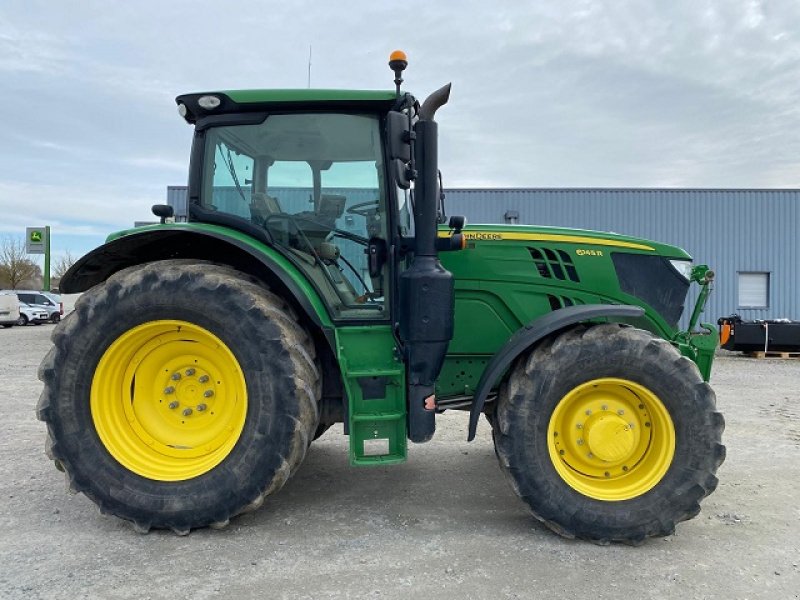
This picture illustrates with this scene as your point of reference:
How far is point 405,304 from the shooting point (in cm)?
313

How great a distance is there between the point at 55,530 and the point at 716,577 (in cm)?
338

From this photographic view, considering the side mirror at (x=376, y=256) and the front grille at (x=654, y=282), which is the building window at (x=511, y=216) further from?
the side mirror at (x=376, y=256)

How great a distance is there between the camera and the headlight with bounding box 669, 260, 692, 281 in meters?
3.88

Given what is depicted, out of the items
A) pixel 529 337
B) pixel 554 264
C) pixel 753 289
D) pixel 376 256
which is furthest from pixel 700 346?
pixel 753 289

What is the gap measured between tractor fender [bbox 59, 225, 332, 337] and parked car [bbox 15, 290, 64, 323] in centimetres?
2458

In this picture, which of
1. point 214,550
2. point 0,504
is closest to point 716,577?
point 214,550

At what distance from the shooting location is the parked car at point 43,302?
2445 centimetres

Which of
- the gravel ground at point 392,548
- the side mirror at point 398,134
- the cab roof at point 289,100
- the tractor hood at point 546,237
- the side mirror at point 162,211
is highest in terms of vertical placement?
the cab roof at point 289,100

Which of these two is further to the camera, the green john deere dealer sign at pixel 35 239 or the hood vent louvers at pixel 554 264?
the green john deere dealer sign at pixel 35 239

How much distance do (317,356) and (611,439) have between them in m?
1.70

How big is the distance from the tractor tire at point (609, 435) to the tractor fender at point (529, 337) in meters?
0.09

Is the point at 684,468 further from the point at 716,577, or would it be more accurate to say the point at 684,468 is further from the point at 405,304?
the point at 405,304

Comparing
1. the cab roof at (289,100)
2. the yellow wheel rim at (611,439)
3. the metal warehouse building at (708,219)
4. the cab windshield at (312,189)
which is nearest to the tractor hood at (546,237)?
the cab windshield at (312,189)

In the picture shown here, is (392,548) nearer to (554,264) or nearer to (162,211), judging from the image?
(554,264)
